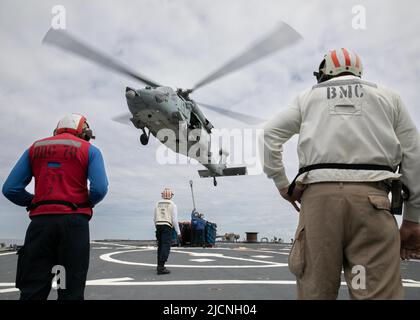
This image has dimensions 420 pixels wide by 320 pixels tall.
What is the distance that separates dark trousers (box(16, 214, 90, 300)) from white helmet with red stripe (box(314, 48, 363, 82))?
248 cm

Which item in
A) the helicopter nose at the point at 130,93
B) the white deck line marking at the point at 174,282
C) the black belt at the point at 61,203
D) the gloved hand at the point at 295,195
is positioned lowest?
the white deck line marking at the point at 174,282

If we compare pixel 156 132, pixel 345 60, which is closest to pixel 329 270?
pixel 345 60

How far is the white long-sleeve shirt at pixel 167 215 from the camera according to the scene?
920 centimetres

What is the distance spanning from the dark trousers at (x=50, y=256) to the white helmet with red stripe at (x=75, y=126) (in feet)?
2.82

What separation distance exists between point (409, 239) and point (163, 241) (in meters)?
7.09

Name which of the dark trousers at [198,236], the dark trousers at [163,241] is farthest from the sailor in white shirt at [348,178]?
the dark trousers at [198,236]

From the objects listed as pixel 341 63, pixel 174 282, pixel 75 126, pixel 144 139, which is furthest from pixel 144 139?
pixel 341 63

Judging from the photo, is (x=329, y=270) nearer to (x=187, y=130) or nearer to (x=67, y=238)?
(x=67, y=238)

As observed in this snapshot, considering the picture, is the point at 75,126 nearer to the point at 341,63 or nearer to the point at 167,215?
the point at 341,63

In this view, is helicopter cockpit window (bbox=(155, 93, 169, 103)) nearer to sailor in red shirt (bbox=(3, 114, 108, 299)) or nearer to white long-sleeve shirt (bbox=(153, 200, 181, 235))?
white long-sleeve shirt (bbox=(153, 200, 181, 235))

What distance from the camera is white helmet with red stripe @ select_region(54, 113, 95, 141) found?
12.1 feet

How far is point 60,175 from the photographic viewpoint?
3.40 meters

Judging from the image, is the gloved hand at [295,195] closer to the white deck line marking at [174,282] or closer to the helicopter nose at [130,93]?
the white deck line marking at [174,282]

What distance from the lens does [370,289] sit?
208 cm
